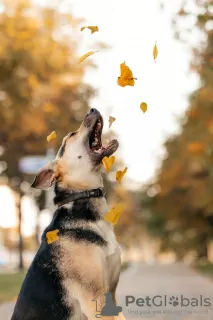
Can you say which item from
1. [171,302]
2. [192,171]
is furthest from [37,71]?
[192,171]

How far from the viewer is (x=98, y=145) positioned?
6555mm

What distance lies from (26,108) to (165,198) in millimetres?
23247

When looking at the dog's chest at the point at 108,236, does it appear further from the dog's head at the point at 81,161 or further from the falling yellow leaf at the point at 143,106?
the falling yellow leaf at the point at 143,106

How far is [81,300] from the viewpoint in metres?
5.88

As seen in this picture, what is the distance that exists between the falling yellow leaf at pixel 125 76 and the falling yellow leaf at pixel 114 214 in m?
1.05

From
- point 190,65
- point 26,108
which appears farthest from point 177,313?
point 26,108

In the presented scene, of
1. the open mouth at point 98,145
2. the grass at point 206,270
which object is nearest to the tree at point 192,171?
the grass at point 206,270

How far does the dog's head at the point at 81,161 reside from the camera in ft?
20.7

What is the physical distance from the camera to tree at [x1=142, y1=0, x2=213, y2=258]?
1830 cm

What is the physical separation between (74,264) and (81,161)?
99 centimetres

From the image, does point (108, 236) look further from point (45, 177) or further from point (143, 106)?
point (143, 106)

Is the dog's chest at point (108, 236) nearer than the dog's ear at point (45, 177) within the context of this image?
Yes

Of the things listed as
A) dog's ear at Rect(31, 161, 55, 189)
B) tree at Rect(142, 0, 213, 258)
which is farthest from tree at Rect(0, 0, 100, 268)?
dog's ear at Rect(31, 161, 55, 189)

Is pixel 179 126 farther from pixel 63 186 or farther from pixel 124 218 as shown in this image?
pixel 63 186
